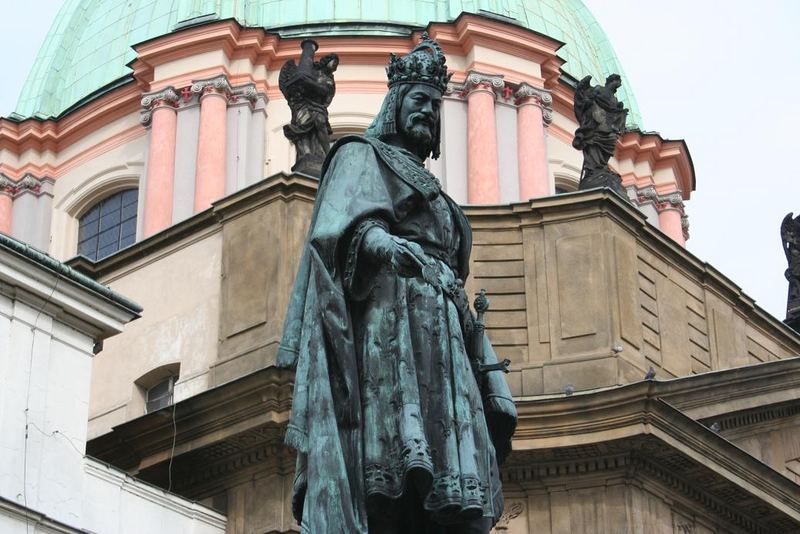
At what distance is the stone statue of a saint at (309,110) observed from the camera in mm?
30766

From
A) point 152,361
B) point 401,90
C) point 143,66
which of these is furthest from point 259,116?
point 401,90

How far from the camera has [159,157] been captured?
132ft

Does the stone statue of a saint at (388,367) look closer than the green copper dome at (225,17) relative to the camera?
Yes

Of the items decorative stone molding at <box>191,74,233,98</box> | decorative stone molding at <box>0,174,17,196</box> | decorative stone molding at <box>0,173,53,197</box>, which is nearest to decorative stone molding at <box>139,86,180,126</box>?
decorative stone molding at <box>191,74,233,98</box>

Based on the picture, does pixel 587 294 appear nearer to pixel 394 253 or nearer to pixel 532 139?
pixel 532 139

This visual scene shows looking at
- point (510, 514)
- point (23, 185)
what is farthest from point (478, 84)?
point (510, 514)

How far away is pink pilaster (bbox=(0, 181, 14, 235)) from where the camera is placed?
42666 millimetres

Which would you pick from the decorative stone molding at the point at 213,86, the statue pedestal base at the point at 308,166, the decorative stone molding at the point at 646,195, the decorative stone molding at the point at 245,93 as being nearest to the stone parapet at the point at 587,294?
the statue pedestal base at the point at 308,166

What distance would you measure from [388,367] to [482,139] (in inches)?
1278

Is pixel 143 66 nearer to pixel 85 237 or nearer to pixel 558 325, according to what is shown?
pixel 85 237

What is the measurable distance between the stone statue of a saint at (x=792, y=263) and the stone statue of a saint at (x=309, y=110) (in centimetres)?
950

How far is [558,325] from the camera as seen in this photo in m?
29.7

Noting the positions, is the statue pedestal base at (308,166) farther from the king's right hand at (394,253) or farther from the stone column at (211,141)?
the king's right hand at (394,253)

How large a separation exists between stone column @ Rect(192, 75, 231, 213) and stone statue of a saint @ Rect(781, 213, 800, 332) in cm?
1088
